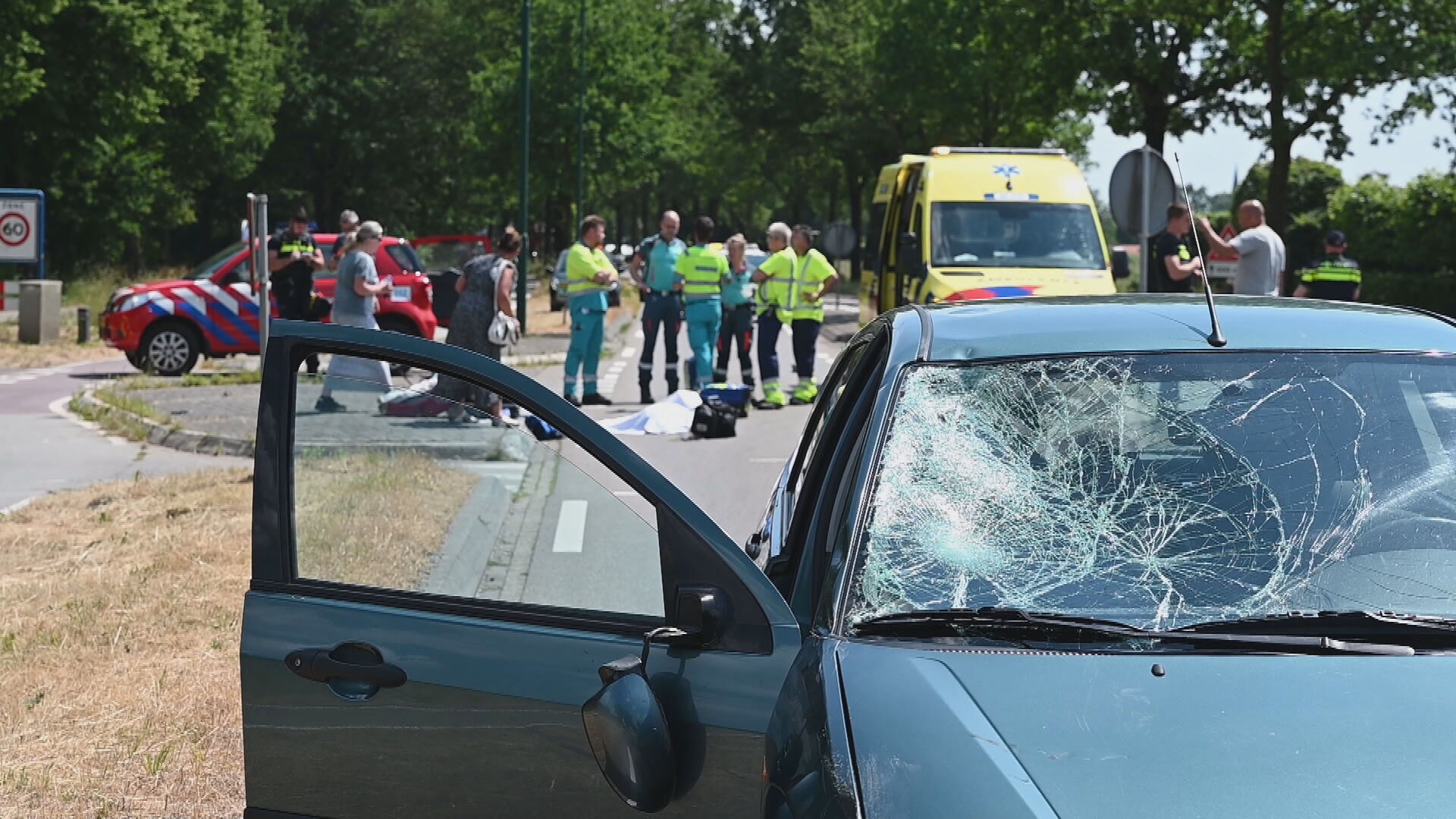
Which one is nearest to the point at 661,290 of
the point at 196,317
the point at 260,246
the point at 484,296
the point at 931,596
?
the point at 484,296

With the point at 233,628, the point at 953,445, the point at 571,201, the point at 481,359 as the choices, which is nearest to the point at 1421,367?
the point at 953,445

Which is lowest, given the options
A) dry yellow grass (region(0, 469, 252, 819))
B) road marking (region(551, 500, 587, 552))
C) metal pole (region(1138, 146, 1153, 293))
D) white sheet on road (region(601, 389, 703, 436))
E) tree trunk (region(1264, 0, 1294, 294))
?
white sheet on road (region(601, 389, 703, 436))

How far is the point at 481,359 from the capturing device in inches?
134

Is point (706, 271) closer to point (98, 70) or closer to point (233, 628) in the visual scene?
point (233, 628)

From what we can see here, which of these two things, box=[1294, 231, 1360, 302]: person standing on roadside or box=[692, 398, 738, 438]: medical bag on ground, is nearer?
box=[692, 398, 738, 438]: medical bag on ground

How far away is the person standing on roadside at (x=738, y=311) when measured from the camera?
19078 millimetres

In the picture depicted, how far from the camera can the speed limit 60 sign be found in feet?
85.7

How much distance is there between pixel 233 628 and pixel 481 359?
457cm

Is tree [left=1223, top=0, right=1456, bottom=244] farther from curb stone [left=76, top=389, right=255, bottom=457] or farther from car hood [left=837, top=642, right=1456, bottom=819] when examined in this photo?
car hood [left=837, top=642, right=1456, bottom=819]

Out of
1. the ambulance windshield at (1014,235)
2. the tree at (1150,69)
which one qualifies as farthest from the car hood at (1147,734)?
the tree at (1150,69)

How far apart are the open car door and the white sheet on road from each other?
12094 mm

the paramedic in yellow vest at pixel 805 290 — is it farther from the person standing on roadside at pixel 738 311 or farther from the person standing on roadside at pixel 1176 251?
the person standing on roadside at pixel 1176 251

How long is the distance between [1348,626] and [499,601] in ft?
5.05

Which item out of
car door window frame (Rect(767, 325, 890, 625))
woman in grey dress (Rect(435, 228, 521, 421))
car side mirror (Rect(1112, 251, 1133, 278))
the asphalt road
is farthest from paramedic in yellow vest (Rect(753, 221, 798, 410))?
car door window frame (Rect(767, 325, 890, 625))
